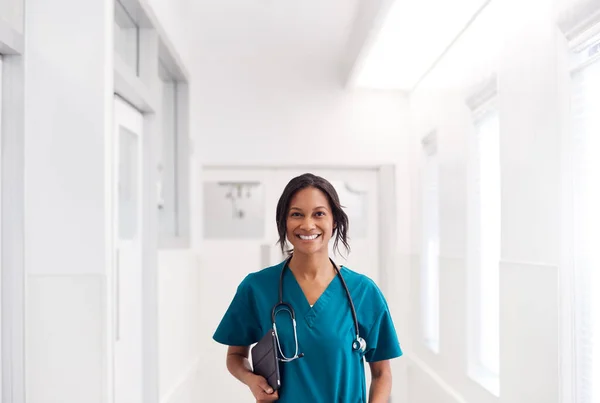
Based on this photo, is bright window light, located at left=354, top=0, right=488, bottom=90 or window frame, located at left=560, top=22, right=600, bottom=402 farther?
bright window light, located at left=354, top=0, right=488, bottom=90

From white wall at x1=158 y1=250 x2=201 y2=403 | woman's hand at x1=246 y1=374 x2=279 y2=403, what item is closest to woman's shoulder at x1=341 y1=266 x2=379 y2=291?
woman's hand at x1=246 y1=374 x2=279 y2=403

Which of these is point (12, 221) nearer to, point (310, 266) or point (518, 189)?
point (310, 266)

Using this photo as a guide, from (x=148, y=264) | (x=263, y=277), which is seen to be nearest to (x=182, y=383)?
(x=148, y=264)

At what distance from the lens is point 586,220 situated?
93.0 inches

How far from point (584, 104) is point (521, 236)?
66cm

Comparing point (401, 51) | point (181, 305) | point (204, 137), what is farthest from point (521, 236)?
point (204, 137)

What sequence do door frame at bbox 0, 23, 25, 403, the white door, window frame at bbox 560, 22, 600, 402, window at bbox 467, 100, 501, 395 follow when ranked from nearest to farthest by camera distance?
door frame at bbox 0, 23, 25, 403 → window frame at bbox 560, 22, 600, 402 → the white door → window at bbox 467, 100, 501, 395

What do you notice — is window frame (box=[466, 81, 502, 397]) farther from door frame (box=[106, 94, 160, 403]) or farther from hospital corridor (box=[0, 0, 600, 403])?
door frame (box=[106, 94, 160, 403])

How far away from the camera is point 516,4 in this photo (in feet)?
9.45

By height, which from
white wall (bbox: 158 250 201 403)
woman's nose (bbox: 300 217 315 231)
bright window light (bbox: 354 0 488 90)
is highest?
bright window light (bbox: 354 0 488 90)

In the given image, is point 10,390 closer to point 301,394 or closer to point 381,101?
point 301,394

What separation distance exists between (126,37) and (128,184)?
72 centimetres

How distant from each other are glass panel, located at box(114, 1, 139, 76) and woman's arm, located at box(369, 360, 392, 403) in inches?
77.6

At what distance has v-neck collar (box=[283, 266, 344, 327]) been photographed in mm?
1770
